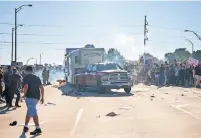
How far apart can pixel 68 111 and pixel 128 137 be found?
260 inches

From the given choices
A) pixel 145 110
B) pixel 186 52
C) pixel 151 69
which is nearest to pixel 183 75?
pixel 151 69

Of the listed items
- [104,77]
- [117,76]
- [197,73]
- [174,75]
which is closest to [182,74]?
[174,75]

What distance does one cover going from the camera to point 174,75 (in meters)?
35.8

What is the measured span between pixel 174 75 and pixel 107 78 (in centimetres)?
1099

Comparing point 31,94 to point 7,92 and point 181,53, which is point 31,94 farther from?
point 181,53

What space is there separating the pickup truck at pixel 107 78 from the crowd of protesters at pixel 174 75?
552cm

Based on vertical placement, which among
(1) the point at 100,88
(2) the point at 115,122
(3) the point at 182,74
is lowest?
(2) the point at 115,122

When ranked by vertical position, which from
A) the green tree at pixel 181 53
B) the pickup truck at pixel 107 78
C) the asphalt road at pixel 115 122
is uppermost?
the green tree at pixel 181 53

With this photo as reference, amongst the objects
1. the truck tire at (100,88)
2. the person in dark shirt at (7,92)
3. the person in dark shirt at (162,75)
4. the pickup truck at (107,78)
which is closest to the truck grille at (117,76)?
the pickup truck at (107,78)

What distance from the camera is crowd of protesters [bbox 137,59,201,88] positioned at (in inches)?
1296

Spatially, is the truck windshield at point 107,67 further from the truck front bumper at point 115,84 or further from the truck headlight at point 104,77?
the truck front bumper at point 115,84

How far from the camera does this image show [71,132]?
36.0 feet

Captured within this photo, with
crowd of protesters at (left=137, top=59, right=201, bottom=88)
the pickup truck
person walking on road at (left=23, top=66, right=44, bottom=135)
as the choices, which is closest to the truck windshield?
the pickup truck

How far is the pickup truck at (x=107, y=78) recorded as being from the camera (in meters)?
26.6
